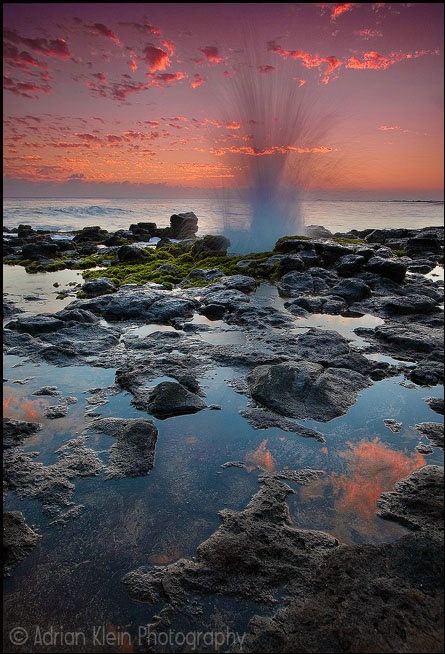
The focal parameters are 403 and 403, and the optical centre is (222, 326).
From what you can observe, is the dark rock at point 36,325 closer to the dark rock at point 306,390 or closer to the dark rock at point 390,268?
the dark rock at point 306,390

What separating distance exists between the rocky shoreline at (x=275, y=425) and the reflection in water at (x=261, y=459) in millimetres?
152

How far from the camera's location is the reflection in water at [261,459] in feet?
15.0

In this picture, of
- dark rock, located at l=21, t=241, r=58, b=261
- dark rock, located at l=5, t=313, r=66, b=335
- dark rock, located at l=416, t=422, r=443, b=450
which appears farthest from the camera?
dark rock, located at l=21, t=241, r=58, b=261

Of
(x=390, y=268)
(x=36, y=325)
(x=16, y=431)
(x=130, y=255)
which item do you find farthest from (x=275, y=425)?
(x=130, y=255)

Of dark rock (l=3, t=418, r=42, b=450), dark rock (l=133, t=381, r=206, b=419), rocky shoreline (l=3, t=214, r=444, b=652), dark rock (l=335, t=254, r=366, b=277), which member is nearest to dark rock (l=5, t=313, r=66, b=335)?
rocky shoreline (l=3, t=214, r=444, b=652)

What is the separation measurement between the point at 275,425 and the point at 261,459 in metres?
0.75

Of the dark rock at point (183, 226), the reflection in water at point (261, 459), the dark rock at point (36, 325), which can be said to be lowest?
the reflection in water at point (261, 459)

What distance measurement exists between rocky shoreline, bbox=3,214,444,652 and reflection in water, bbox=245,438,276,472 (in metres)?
0.15

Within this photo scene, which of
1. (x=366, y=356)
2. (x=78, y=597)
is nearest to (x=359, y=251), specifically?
(x=366, y=356)

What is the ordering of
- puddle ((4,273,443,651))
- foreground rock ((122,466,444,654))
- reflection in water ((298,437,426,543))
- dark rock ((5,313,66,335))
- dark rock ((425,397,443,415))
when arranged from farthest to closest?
1. dark rock ((5,313,66,335))
2. dark rock ((425,397,443,415))
3. reflection in water ((298,437,426,543))
4. puddle ((4,273,443,651))
5. foreground rock ((122,466,444,654))

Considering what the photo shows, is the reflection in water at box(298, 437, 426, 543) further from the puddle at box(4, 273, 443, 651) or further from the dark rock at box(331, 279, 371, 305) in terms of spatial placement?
the dark rock at box(331, 279, 371, 305)

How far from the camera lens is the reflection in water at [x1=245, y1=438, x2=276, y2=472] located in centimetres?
458

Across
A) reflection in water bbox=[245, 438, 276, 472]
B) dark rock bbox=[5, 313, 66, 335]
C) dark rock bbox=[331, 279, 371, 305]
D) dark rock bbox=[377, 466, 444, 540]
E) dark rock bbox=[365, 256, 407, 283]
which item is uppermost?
dark rock bbox=[365, 256, 407, 283]

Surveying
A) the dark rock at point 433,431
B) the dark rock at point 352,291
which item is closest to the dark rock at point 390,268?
the dark rock at point 352,291
